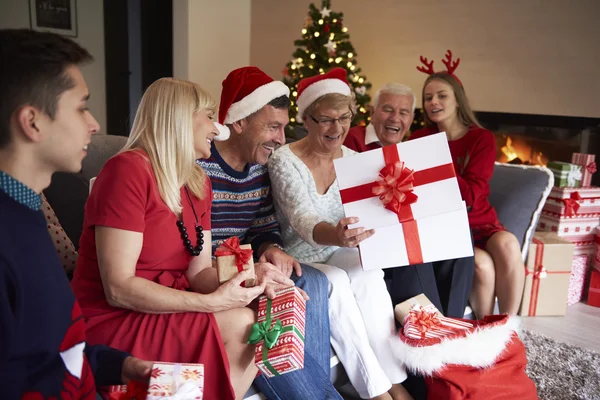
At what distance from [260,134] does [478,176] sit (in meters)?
1.15

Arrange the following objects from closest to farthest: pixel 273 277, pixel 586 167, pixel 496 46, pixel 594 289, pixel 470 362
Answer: pixel 273 277
pixel 470 362
pixel 594 289
pixel 586 167
pixel 496 46

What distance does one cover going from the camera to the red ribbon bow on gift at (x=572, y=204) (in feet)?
10.6

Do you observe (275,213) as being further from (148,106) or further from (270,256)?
(148,106)

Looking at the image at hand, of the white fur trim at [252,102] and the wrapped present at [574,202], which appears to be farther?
the wrapped present at [574,202]

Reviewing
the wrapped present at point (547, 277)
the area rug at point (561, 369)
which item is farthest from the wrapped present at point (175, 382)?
the wrapped present at point (547, 277)

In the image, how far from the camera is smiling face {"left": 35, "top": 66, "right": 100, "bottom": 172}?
0.96 m

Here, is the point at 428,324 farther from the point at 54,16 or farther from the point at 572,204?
the point at 54,16

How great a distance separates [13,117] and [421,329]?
58.0 inches

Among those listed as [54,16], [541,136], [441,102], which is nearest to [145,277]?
[441,102]

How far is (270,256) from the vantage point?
196 cm

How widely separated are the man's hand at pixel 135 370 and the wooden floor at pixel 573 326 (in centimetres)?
225

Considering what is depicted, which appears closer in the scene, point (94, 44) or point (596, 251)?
point (596, 251)

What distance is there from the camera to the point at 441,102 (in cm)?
272

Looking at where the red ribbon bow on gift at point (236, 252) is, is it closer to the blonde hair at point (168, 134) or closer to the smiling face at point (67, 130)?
the blonde hair at point (168, 134)
